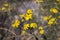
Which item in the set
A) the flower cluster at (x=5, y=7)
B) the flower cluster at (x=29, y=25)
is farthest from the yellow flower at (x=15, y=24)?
the flower cluster at (x=5, y=7)

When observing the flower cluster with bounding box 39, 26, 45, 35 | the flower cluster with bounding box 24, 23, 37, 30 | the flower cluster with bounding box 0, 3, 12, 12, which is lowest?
the flower cluster with bounding box 39, 26, 45, 35

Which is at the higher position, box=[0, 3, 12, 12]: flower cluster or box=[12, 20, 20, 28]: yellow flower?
box=[0, 3, 12, 12]: flower cluster

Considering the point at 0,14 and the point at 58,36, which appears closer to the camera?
the point at 58,36

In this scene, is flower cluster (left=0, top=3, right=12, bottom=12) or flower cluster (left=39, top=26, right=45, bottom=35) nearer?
flower cluster (left=39, top=26, right=45, bottom=35)

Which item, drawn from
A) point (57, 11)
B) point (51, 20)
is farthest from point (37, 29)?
point (57, 11)

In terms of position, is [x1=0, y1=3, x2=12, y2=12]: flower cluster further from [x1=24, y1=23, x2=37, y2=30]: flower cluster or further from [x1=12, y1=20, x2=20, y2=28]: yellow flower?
[x1=24, y1=23, x2=37, y2=30]: flower cluster

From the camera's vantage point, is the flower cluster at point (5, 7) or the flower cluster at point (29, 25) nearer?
the flower cluster at point (29, 25)

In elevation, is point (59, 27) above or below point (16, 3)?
below

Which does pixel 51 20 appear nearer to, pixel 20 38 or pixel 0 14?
pixel 20 38

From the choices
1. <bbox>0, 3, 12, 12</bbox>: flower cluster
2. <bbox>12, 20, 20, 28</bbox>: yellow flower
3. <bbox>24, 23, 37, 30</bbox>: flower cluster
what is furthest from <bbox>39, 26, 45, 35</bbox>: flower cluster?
<bbox>0, 3, 12, 12</bbox>: flower cluster

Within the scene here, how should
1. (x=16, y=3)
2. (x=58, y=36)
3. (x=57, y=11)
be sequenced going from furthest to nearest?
1. (x=16, y=3)
2. (x=57, y=11)
3. (x=58, y=36)

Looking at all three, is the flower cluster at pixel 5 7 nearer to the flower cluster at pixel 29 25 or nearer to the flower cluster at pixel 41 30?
the flower cluster at pixel 29 25
